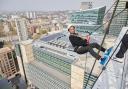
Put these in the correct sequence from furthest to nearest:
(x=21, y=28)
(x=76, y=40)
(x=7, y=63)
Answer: (x=21, y=28) → (x=7, y=63) → (x=76, y=40)

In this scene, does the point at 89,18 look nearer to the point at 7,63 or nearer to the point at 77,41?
the point at 7,63

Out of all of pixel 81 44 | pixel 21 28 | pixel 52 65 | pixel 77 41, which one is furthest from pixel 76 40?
pixel 21 28

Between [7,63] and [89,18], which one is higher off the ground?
[89,18]

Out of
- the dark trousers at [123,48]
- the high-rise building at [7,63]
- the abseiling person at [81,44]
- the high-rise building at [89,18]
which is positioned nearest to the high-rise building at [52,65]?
the high-rise building at [7,63]

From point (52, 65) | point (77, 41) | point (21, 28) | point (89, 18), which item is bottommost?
point (52, 65)

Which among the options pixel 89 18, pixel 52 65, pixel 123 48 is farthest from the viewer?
pixel 89 18

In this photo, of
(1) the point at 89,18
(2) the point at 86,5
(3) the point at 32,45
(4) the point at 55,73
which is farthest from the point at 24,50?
(2) the point at 86,5

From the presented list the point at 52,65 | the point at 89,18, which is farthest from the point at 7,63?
the point at 89,18

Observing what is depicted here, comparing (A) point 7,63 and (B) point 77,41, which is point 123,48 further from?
(A) point 7,63

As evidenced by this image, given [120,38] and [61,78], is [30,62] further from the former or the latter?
[120,38]

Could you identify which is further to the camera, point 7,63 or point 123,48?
point 7,63
